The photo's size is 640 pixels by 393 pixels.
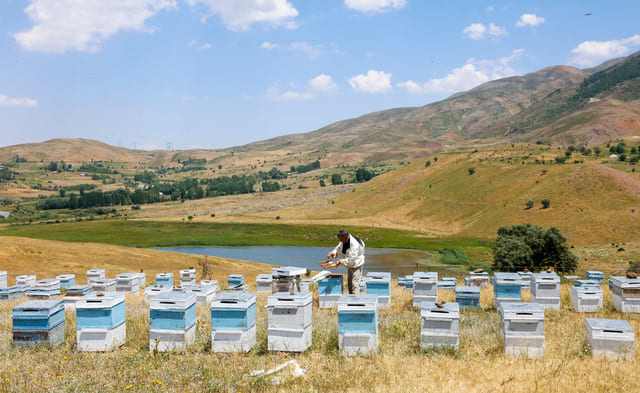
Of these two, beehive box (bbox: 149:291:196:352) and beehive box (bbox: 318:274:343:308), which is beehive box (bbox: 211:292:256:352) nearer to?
beehive box (bbox: 149:291:196:352)

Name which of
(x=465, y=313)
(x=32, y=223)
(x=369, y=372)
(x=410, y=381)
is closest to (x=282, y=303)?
(x=369, y=372)

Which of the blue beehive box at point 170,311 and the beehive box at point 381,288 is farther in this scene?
the beehive box at point 381,288

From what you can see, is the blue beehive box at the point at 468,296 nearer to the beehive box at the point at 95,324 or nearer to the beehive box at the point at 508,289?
the beehive box at the point at 508,289

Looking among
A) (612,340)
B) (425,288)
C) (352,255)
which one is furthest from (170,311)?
(612,340)

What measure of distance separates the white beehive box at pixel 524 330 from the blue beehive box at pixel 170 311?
25.0ft

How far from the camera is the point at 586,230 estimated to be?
67.2 metres

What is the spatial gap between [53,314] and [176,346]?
3343mm

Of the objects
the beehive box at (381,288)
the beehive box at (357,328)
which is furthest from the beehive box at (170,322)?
the beehive box at (381,288)

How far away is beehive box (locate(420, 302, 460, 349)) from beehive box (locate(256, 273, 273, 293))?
1444 centimetres

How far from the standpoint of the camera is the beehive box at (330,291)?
58.7 ft

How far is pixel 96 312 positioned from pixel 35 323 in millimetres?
1660

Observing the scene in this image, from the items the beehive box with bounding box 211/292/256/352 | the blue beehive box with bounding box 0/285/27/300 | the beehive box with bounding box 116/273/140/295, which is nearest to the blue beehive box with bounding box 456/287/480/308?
the beehive box with bounding box 211/292/256/352

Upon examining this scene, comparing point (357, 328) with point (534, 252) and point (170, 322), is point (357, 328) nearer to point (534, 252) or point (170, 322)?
point (170, 322)

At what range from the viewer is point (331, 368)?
34.2 ft
